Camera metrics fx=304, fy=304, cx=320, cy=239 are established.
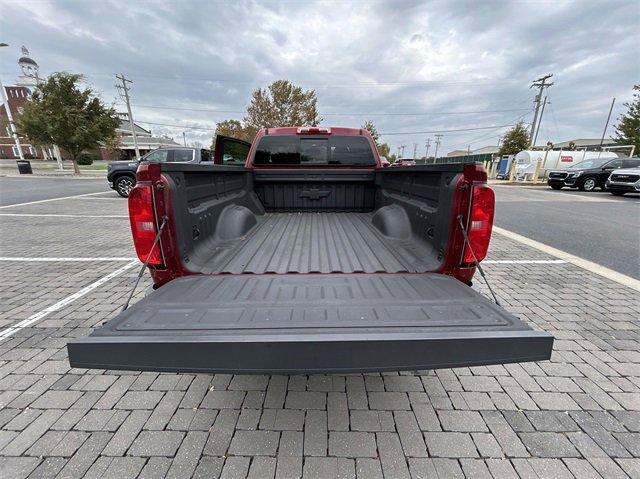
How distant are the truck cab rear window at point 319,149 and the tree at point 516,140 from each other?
42.8 meters

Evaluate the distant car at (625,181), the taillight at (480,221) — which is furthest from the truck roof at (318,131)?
the distant car at (625,181)

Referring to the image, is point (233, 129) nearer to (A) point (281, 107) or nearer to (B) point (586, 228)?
(A) point (281, 107)

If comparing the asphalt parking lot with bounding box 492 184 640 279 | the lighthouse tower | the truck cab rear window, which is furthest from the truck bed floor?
the lighthouse tower

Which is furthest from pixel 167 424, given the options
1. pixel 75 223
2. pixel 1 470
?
pixel 75 223

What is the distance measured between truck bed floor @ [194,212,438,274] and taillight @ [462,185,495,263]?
0.31 meters

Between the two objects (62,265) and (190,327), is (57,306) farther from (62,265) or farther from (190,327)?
(190,327)

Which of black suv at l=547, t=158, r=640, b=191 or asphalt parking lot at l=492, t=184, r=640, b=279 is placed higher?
black suv at l=547, t=158, r=640, b=191

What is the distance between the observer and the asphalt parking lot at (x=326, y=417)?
1.78 m

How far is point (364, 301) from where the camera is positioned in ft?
5.82

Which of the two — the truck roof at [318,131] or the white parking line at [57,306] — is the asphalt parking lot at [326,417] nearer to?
the white parking line at [57,306]

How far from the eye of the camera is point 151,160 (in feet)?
39.4

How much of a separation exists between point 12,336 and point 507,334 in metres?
4.27

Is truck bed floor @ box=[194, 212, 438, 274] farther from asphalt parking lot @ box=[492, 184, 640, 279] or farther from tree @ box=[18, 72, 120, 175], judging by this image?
tree @ box=[18, 72, 120, 175]

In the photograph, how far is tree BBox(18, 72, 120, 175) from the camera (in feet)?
71.1
